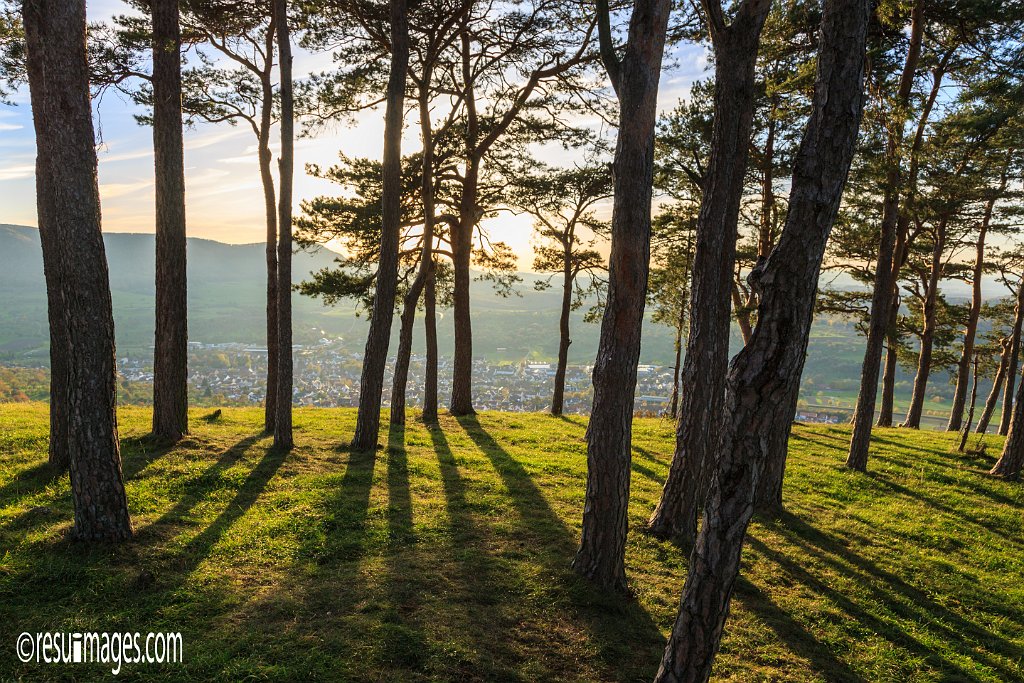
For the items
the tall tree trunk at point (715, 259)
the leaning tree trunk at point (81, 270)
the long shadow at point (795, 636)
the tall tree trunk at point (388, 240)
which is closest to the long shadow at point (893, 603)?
the long shadow at point (795, 636)

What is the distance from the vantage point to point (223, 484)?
770 centimetres

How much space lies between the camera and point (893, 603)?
6039 millimetres

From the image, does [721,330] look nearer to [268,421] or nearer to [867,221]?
[268,421]

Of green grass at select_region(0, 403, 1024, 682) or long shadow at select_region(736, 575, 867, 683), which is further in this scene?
long shadow at select_region(736, 575, 867, 683)

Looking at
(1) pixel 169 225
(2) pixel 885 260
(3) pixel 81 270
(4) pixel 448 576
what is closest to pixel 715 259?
(4) pixel 448 576

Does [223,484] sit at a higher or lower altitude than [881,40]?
lower

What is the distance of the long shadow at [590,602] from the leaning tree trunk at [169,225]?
607 centimetres

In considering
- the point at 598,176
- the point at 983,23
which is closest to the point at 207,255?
the point at 598,176

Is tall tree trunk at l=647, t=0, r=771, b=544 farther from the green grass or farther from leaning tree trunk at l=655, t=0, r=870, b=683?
leaning tree trunk at l=655, t=0, r=870, b=683

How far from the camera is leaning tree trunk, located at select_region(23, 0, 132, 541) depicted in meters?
4.93

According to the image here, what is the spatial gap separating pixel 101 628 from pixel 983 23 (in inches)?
664

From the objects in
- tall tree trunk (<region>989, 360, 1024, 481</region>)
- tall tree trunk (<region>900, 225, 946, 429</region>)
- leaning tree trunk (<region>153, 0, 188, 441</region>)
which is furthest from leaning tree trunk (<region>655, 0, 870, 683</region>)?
tall tree trunk (<region>900, 225, 946, 429</region>)

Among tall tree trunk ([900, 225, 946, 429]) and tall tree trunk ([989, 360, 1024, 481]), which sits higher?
tall tree trunk ([900, 225, 946, 429])

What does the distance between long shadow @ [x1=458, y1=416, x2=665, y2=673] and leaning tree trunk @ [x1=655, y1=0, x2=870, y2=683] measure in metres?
2.02
